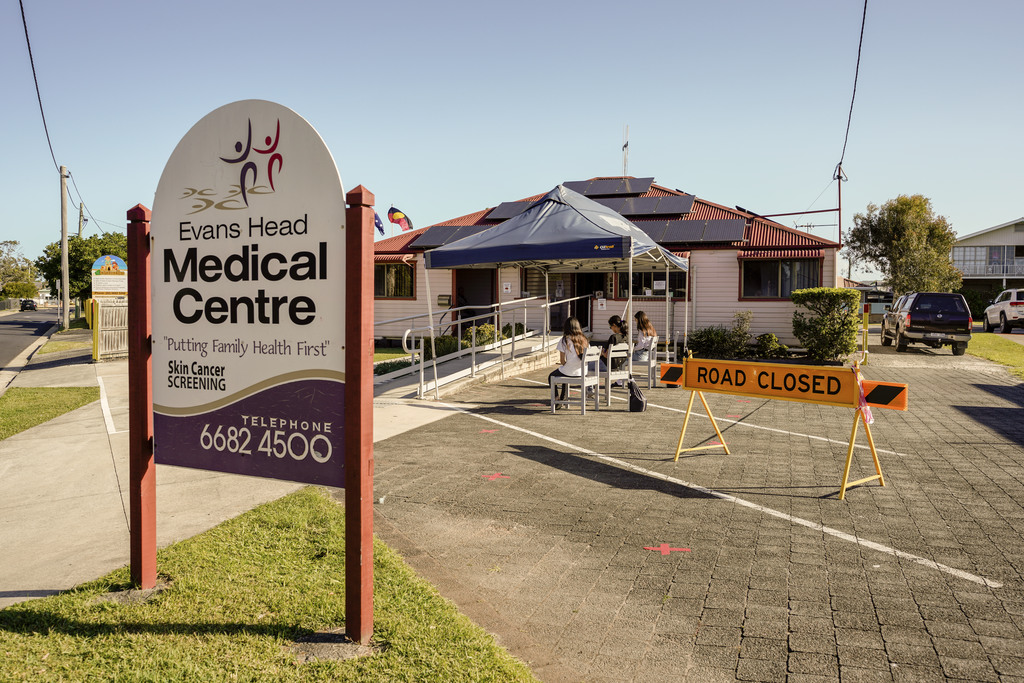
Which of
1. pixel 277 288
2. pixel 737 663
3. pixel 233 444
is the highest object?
Result: pixel 277 288

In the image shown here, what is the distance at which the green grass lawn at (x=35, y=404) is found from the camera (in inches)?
359

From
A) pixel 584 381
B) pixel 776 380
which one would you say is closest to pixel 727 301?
pixel 584 381

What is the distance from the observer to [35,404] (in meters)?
10.7

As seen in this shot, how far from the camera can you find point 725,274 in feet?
64.8

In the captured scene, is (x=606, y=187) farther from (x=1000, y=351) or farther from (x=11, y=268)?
(x=11, y=268)

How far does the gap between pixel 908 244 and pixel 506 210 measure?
977 inches

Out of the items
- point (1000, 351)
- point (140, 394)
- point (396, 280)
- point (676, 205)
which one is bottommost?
point (1000, 351)

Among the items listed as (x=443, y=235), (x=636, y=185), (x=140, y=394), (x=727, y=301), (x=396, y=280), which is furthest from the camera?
(x=636, y=185)

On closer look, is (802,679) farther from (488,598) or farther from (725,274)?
(725,274)

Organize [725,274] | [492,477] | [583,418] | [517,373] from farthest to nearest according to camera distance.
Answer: [725,274] < [517,373] < [583,418] < [492,477]

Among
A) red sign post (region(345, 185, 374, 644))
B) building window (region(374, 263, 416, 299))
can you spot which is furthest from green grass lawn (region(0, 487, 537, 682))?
building window (region(374, 263, 416, 299))

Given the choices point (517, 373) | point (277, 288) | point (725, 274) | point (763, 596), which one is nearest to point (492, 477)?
point (763, 596)

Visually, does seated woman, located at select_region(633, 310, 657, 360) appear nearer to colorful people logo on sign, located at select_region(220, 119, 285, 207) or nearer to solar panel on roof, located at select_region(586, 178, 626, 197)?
colorful people logo on sign, located at select_region(220, 119, 285, 207)

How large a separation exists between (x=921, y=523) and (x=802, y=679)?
8.91 feet
